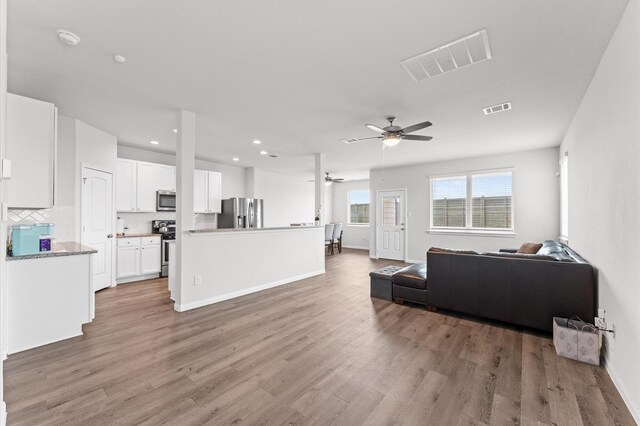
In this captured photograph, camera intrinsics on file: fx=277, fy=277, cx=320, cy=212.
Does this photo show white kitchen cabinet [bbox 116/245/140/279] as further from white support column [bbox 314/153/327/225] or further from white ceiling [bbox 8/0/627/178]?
white support column [bbox 314/153/327/225]

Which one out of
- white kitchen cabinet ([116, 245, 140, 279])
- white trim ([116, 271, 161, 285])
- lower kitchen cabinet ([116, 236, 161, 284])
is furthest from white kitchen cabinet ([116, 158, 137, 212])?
white trim ([116, 271, 161, 285])

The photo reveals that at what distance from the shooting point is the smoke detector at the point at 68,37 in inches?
85.8

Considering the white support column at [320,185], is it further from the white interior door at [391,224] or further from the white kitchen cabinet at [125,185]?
the white kitchen cabinet at [125,185]

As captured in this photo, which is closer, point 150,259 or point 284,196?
point 150,259

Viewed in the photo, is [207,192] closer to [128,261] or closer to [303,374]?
[128,261]

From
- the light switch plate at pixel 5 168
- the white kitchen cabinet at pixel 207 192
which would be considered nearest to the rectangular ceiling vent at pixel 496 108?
the light switch plate at pixel 5 168

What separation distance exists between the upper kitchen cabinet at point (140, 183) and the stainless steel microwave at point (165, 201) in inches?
2.7

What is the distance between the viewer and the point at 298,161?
7180 millimetres

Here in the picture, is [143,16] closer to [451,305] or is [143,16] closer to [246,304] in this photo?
[246,304]

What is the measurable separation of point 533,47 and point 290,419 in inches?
135

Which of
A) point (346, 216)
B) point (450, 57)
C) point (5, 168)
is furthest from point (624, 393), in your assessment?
point (346, 216)

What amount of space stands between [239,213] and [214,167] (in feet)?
4.79

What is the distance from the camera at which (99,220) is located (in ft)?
15.1

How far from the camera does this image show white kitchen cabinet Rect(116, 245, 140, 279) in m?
5.11
